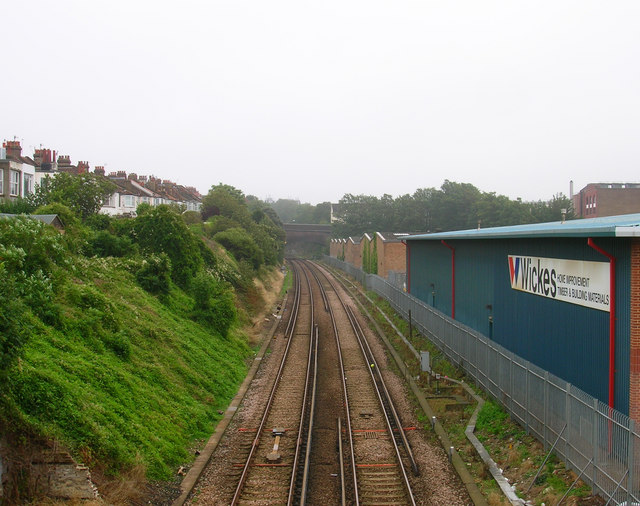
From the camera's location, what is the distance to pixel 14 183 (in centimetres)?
3469

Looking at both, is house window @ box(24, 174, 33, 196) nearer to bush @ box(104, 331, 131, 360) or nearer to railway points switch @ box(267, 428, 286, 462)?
bush @ box(104, 331, 131, 360)

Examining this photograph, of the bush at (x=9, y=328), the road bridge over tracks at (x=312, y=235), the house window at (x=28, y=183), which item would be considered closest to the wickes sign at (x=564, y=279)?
the bush at (x=9, y=328)

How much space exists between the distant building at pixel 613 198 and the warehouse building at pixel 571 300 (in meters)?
58.3

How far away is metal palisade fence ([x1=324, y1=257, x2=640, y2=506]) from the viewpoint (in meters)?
8.31

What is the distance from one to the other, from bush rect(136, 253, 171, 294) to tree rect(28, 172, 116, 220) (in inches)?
470

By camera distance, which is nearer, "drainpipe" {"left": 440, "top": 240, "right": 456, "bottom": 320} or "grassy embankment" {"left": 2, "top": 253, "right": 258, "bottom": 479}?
"grassy embankment" {"left": 2, "top": 253, "right": 258, "bottom": 479}

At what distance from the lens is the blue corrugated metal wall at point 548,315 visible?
9.92 m

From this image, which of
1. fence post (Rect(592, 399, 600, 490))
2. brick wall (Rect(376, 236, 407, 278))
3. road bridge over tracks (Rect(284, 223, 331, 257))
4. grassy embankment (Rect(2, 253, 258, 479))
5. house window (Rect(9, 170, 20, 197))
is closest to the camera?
fence post (Rect(592, 399, 600, 490))

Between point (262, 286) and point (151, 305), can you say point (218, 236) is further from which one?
point (151, 305)

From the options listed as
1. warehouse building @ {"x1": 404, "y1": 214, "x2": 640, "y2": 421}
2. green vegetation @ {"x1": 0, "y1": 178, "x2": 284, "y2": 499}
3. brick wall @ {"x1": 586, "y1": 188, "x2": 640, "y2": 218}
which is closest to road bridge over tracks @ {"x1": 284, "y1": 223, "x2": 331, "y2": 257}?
brick wall @ {"x1": 586, "y1": 188, "x2": 640, "y2": 218}

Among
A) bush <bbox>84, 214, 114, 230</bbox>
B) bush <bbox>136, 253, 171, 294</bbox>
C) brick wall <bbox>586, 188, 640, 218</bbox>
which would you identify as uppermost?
brick wall <bbox>586, 188, 640, 218</bbox>

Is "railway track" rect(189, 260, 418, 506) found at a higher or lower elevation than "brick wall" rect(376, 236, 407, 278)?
lower

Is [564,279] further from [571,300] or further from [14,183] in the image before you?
[14,183]

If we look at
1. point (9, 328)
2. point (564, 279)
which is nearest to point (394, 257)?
point (564, 279)
